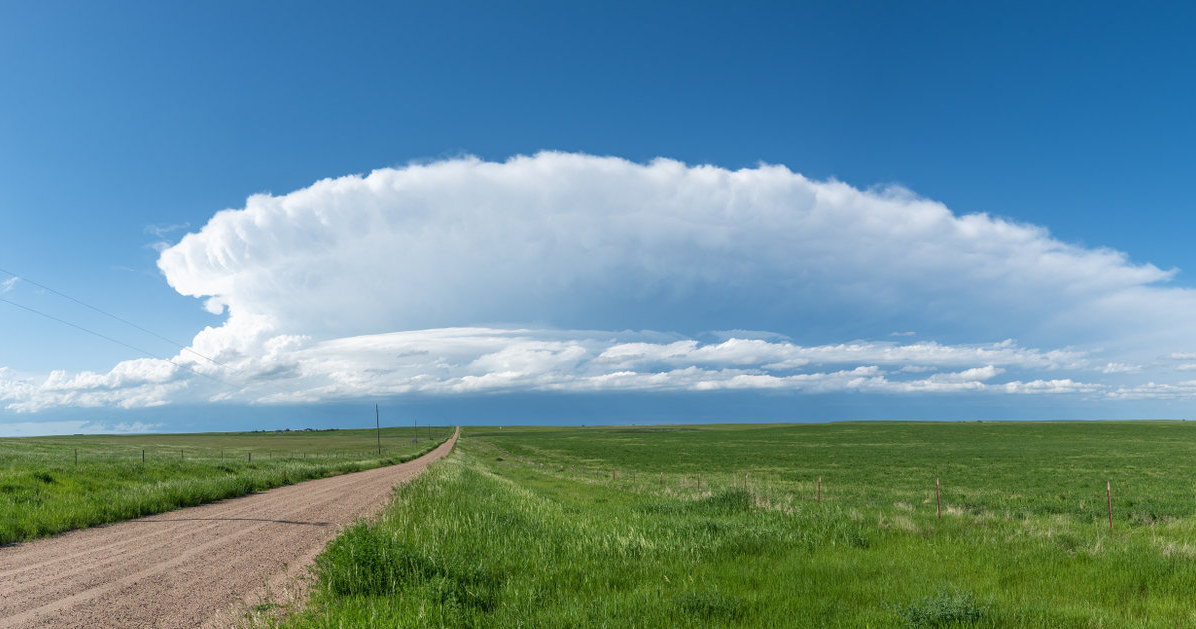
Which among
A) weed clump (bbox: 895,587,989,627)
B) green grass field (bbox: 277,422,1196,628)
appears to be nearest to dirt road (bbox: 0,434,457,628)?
green grass field (bbox: 277,422,1196,628)

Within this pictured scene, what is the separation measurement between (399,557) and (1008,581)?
10298 mm

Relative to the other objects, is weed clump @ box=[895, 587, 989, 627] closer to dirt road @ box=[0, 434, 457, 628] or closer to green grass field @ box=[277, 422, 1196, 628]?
green grass field @ box=[277, 422, 1196, 628]

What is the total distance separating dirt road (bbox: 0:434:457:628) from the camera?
9.48 m

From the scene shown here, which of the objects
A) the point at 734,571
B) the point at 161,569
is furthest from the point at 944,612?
the point at 161,569

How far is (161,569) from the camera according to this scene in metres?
12.3

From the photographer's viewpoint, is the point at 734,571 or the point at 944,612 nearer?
the point at 944,612

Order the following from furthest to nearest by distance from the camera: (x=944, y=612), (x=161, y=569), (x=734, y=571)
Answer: (x=161, y=569), (x=734, y=571), (x=944, y=612)

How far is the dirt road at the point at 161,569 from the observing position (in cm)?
948

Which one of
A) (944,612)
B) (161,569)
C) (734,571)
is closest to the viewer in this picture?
(944,612)

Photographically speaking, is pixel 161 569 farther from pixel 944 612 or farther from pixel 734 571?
pixel 944 612

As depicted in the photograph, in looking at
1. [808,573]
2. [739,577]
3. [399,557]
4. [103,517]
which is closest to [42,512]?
[103,517]

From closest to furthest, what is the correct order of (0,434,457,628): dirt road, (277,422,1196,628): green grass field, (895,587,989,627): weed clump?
(895,587,989,627): weed clump, (277,422,1196,628): green grass field, (0,434,457,628): dirt road

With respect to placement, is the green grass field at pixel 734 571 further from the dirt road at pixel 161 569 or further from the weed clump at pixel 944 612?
the dirt road at pixel 161 569

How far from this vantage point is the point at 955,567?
10.5 meters
